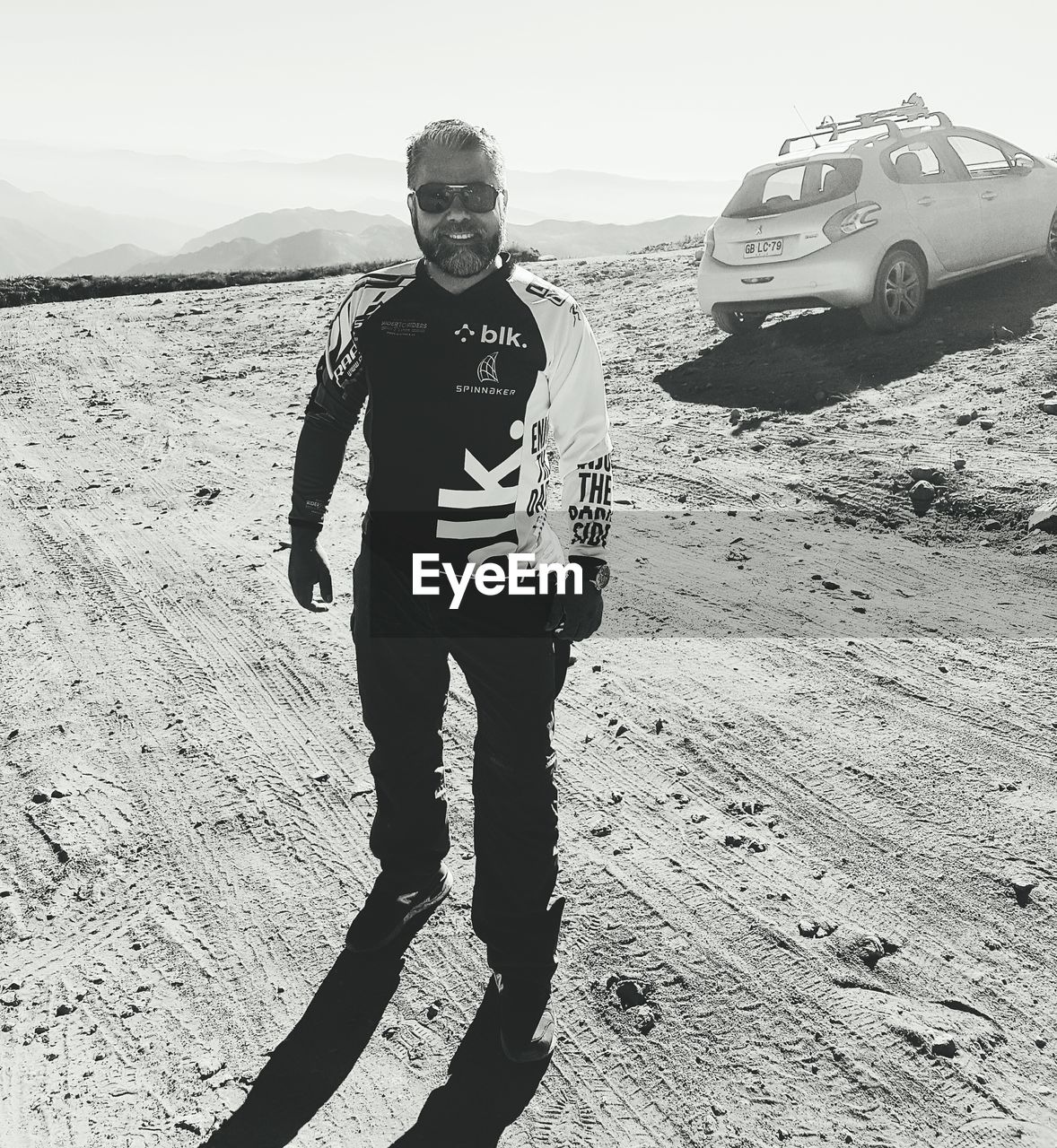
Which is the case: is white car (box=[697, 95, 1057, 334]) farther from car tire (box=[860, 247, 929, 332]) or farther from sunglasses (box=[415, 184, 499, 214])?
sunglasses (box=[415, 184, 499, 214])

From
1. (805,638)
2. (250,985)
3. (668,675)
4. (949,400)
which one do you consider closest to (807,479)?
(949,400)

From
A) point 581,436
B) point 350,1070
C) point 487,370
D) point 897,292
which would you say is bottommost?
point 350,1070

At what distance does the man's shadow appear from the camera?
8.15ft

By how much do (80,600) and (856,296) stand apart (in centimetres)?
661

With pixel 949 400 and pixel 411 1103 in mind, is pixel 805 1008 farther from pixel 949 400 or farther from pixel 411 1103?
pixel 949 400

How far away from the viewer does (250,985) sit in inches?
116

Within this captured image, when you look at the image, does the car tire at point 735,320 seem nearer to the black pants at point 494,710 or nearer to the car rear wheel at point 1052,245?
the car rear wheel at point 1052,245

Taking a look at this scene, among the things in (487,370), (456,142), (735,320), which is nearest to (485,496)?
(487,370)

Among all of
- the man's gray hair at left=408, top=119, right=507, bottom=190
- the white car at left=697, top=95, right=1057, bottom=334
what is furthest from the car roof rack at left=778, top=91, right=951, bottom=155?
the man's gray hair at left=408, top=119, right=507, bottom=190

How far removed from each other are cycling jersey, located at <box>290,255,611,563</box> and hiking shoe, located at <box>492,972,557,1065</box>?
3.77 ft

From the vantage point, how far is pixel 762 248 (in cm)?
903

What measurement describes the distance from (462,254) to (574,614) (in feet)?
3.22

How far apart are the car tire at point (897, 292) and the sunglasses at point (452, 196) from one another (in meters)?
7.02

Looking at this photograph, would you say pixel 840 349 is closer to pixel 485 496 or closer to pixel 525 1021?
pixel 485 496
